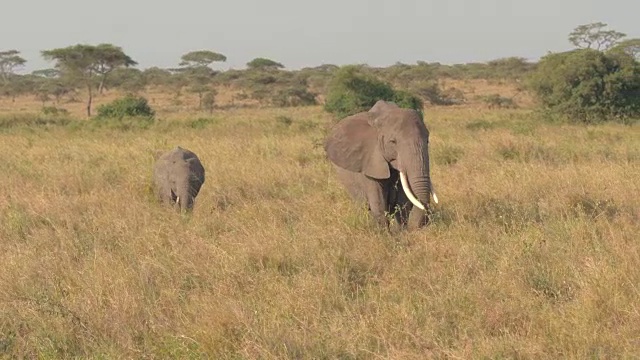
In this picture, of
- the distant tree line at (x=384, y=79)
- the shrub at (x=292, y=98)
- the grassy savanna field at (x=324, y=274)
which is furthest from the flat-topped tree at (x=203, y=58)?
the grassy savanna field at (x=324, y=274)

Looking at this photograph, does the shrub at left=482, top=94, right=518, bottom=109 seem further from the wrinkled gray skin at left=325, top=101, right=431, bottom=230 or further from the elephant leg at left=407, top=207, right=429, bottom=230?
the elephant leg at left=407, top=207, right=429, bottom=230

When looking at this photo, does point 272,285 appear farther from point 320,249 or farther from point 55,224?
point 55,224

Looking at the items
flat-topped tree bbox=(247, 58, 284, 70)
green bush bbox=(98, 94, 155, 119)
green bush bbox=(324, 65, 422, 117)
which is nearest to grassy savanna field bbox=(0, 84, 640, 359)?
green bush bbox=(324, 65, 422, 117)

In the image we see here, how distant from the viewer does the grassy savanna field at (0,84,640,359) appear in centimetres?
289

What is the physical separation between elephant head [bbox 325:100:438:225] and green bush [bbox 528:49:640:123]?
14549 mm

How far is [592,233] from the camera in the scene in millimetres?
4281

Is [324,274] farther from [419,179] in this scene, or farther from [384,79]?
[384,79]

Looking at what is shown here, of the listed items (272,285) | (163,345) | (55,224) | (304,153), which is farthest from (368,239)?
(304,153)

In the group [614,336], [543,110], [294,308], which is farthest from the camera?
[543,110]

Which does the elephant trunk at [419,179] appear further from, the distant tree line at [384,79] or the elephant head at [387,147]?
the distant tree line at [384,79]

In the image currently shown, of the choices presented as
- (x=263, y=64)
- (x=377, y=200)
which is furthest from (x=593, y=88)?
(x=263, y=64)

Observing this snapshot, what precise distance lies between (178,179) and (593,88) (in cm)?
1523

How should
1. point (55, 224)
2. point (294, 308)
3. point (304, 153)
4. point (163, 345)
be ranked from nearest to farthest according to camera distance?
point (163, 345) → point (294, 308) → point (55, 224) → point (304, 153)

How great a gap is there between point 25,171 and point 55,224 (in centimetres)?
383
